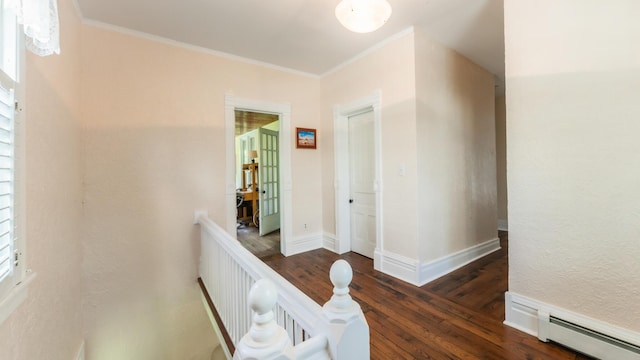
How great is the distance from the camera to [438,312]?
1.97 metres

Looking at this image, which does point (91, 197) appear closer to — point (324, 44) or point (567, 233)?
point (324, 44)

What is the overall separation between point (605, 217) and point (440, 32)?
6.97 ft

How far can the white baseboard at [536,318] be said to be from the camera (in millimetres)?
1376

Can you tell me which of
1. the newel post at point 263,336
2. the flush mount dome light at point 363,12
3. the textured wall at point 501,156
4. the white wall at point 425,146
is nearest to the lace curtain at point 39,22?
the newel post at point 263,336

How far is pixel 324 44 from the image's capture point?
2725mm

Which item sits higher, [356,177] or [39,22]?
[39,22]

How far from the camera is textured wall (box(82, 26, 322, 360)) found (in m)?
2.23

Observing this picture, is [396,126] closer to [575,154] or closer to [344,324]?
[575,154]

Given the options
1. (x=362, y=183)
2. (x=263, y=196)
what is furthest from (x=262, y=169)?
(x=362, y=183)

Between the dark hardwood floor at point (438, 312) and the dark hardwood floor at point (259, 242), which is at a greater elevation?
the dark hardwood floor at point (259, 242)

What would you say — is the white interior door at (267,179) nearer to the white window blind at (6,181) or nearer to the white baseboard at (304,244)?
the white baseboard at (304,244)

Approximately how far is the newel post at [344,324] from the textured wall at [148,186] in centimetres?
242

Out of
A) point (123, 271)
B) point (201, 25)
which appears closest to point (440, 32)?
point (201, 25)

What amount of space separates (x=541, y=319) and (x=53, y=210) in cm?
326
